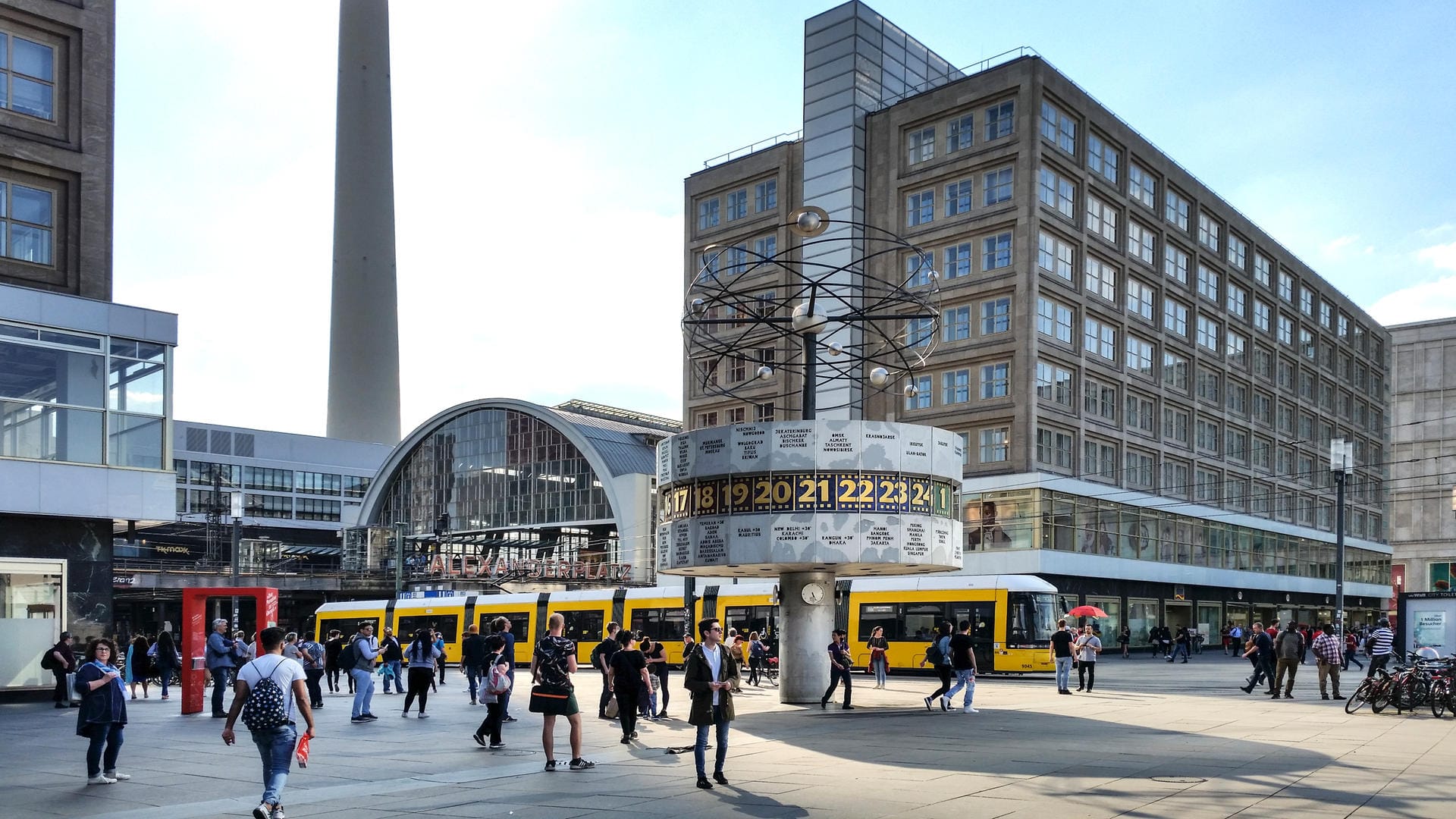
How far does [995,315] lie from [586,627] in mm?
23456

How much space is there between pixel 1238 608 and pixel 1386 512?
31967 mm

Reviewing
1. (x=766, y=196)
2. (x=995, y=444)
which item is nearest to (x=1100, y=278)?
(x=995, y=444)

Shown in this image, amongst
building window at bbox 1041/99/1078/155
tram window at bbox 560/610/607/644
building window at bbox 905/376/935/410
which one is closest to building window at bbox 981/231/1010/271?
building window at bbox 1041/99/1078/155

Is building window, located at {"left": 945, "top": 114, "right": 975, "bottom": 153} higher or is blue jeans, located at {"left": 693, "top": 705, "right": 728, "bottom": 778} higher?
building window, located at {"left": 945, "top": 114, "right": 975, "bottom": 153}

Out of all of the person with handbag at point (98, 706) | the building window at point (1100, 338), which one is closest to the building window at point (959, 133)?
the building window at point (1100, 338)

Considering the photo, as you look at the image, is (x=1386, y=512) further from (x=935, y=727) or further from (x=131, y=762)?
(x=131, y=762)

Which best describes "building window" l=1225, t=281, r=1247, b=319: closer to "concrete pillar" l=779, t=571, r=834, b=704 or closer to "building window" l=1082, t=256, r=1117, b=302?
"building window" l=1082, t=256, r=1117, b=302

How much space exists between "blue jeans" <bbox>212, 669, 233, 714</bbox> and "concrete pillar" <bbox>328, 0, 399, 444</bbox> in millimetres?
105473

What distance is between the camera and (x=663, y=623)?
45562 mm

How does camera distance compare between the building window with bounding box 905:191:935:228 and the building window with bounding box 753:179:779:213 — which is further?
the building window with bounding box 753:179:779:213

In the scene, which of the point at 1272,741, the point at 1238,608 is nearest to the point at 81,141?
the point at 1272,741

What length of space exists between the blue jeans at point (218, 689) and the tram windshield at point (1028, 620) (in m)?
22.5

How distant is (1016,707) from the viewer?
25531 millimetres

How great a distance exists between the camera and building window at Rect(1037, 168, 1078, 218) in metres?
57.6
